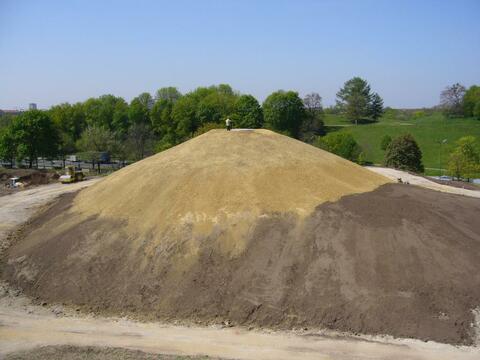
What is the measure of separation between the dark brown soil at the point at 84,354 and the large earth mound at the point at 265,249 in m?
3.13

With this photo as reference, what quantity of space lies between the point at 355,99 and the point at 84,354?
4160 inches

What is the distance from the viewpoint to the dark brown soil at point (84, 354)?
15797 mm

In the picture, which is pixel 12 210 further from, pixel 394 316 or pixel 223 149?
pixel 394 316

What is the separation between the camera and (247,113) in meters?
78.6

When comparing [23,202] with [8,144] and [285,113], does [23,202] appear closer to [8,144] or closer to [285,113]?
[8,144]

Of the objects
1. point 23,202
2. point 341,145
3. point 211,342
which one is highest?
point 341,145

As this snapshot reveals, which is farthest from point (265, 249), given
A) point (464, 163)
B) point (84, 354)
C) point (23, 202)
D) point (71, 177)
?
point (464, 163)

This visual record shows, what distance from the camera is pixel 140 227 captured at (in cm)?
2433

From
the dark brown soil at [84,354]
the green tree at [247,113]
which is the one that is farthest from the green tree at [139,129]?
the dark brown soil at [84,354]

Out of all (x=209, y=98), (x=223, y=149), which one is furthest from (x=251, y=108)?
(x=223, y=149)

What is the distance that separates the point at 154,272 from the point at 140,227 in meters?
3.74

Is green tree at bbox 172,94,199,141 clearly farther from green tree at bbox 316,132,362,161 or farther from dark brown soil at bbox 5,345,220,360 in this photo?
dark brown soil at bbox 5,345,220,360

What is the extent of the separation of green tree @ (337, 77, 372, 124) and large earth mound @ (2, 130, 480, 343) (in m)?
86.3

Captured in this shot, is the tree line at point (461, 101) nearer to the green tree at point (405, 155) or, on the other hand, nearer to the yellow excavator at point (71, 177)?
the green tree at point (405, 155)
